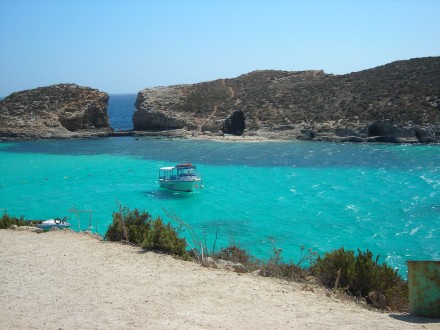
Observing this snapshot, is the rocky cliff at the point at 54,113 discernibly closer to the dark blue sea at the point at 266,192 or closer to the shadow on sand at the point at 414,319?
the dark blue sea at the point at 266,192

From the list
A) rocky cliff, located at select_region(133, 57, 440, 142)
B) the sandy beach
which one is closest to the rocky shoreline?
rocky cliff, located at select_region(133, 57, 440, 142)

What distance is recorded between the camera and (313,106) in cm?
6291

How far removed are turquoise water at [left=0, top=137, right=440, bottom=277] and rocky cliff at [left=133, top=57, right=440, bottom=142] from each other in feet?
13.8

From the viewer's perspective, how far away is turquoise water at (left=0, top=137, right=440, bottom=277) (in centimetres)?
2069

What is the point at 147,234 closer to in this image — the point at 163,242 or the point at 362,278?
the point at 163,242

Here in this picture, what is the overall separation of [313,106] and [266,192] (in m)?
35.0

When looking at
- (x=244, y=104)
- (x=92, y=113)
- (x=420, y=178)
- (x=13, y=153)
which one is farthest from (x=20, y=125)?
(x=420, y=178)

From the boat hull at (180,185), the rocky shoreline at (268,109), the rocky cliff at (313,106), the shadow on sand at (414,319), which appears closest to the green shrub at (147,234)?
the shadow on sand at (414,319)

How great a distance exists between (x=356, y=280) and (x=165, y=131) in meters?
58.0

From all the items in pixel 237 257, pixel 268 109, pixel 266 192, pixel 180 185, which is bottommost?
pixel 266 192

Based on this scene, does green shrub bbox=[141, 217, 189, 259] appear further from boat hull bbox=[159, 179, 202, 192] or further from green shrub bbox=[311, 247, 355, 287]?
boat hull bbox=[159, 179, 202, 192]

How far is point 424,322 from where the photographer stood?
24.2 feet

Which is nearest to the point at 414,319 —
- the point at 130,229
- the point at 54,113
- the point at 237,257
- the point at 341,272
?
the point at 341,272

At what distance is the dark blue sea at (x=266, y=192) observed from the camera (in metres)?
20.6
